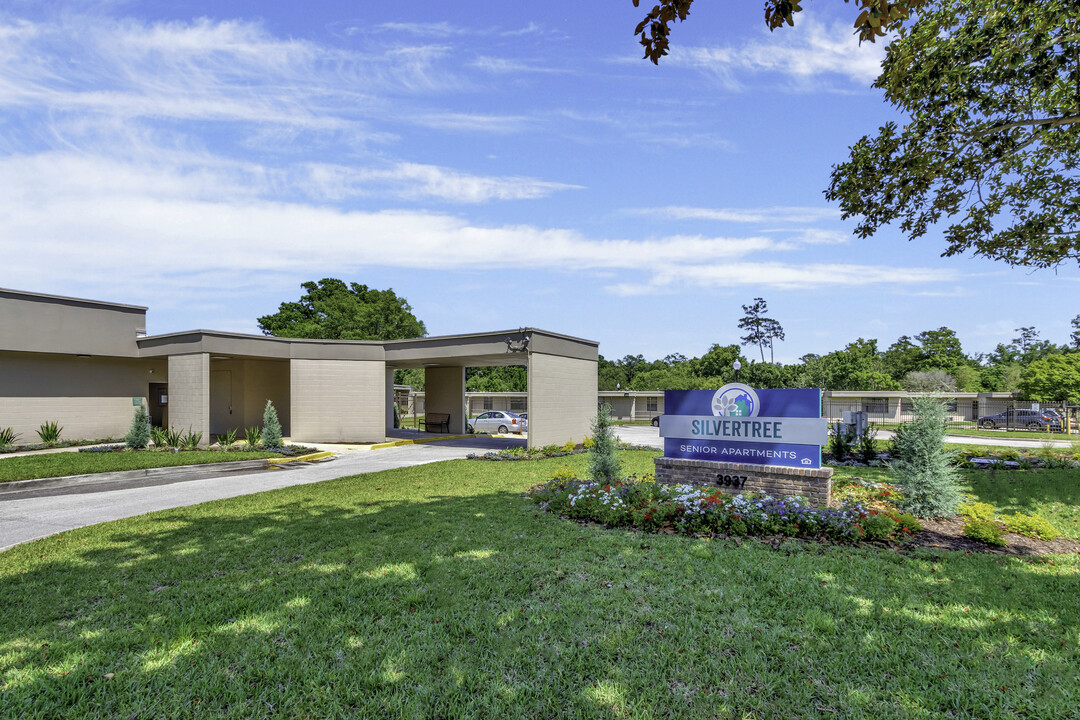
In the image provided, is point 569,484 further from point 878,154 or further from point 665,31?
point 878,154

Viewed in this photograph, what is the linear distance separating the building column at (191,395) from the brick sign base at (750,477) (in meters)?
15.9

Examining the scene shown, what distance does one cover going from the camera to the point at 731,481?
9.18 metres

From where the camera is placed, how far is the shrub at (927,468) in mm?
8016

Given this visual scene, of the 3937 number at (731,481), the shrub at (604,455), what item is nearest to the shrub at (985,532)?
the 3937 number at (731,481)

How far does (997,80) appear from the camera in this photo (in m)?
10.3

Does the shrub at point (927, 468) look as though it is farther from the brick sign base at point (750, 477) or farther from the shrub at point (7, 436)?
the shrub at point (7, 436)

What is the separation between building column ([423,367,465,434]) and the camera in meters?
25.8

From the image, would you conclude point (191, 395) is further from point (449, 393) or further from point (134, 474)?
point (449, 393)

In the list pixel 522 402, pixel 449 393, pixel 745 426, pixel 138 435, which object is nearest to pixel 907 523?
pixel 745 426

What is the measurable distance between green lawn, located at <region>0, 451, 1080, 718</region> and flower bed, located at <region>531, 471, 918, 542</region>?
446 mm

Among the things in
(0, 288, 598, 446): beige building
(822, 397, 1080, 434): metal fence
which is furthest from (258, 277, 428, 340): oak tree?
(822, 397, 1080, 434): metal fence

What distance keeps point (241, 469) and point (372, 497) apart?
21.4ft

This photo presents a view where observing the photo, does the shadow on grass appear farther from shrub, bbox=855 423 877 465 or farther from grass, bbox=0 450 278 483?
grass, bbox=0 450 278 483

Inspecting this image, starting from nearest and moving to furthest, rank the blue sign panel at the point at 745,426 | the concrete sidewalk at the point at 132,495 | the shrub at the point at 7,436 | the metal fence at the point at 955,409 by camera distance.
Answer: the concrete sidewalk at the point at 132,495
the blue sign panel at the point at 745,426
the shrub at the point at 7,436
the metal fence at the point at 955,409
